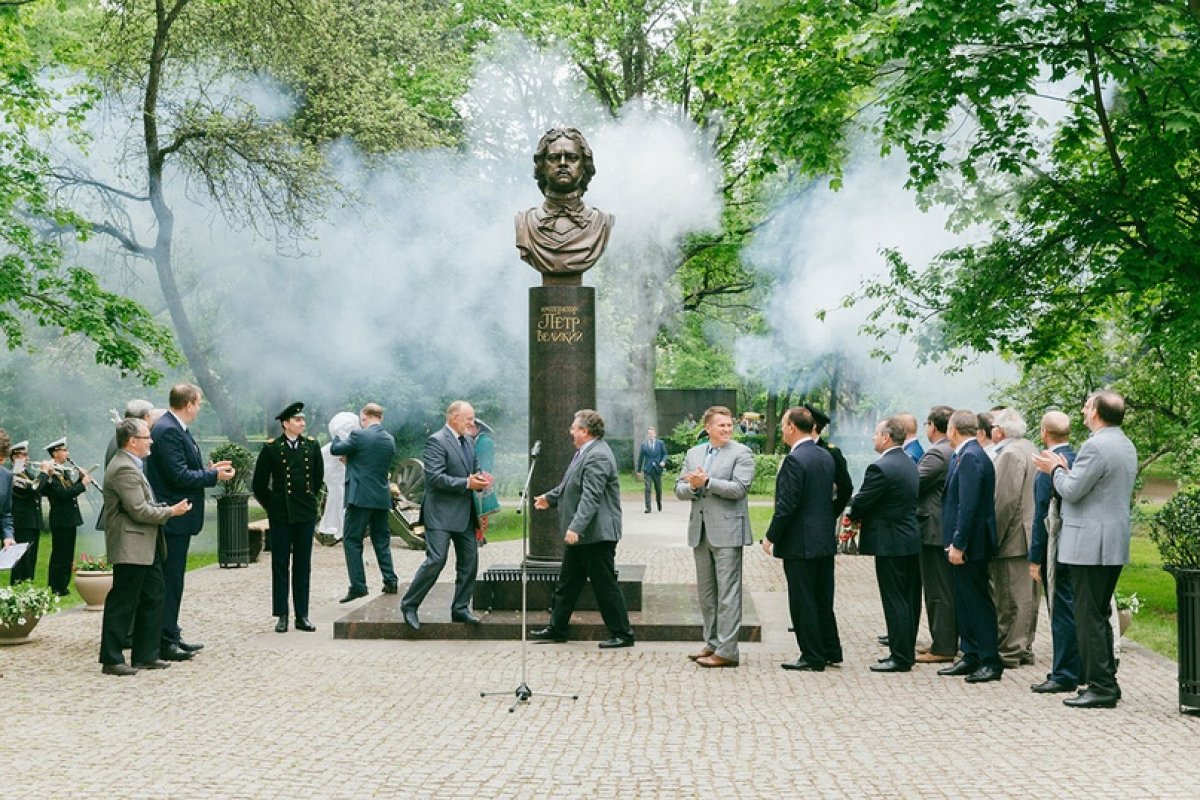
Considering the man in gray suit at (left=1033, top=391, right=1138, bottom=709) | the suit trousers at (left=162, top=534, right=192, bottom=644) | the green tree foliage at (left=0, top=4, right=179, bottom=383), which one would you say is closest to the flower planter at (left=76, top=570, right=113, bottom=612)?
the suit trousers at (left=162, top=534, right=192, bottom=644)

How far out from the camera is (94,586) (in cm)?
1190

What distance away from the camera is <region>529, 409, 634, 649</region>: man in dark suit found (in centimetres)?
948

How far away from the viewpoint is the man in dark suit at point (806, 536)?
9.07 m

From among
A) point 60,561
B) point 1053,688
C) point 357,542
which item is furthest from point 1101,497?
point 60,561

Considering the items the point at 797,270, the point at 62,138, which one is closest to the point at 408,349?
the point at 62,138

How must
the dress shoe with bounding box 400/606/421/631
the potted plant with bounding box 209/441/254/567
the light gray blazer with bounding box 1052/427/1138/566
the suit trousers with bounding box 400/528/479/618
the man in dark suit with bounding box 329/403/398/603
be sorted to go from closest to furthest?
the light gray blazer with bounding box 1052/427/1138/566 < the suit trousers with bounding box 400/528/479/618 < the dress shoe with bounding box 400/606/421/631 < the man in dark suit with bounding box 329/403/398/603 < the potted plant with bounding box 209/441/254/567

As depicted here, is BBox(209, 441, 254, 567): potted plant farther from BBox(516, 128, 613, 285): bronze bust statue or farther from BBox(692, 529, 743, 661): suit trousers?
BBox(692, 529, 743, 661): suit trousers

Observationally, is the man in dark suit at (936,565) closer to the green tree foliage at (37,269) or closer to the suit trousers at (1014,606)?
the suit trousers at (1014,606)

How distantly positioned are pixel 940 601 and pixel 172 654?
5.49 metres

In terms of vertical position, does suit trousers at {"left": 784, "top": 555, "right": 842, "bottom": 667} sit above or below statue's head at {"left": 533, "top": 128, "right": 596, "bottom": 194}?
below

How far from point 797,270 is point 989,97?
23.9 m

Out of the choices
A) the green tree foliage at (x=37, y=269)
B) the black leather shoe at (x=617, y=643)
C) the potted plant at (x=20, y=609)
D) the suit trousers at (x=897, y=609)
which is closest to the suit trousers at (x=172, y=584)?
the potted plant at (x=20, y=609)

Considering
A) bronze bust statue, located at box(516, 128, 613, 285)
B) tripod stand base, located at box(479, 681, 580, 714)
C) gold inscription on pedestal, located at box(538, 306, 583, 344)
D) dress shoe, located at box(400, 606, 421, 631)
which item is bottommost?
tripod stand base, located at box(479, 681, 580, 714)

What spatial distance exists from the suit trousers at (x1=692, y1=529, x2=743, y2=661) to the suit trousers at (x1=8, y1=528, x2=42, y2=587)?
717 centimetres
